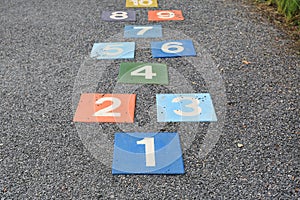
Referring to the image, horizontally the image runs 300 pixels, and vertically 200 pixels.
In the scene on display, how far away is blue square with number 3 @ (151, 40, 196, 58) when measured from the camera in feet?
8.60

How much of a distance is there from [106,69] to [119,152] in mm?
751

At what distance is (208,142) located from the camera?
191 cm

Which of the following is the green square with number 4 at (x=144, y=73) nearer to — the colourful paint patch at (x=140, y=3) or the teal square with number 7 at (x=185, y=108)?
the teal square with number 7 at (x=185, y=108)

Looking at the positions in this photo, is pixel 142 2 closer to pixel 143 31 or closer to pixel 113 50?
pixel 143 31

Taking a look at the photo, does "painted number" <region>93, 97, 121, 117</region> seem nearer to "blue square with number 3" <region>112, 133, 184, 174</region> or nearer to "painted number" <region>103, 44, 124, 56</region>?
"blue square with number 3" <region>112, 133, 184, 174</region>

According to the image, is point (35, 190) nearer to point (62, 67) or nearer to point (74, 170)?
point (74, 170)

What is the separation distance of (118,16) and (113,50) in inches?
23.8

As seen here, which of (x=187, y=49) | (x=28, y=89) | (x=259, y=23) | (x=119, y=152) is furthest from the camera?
(x=259, y=23)

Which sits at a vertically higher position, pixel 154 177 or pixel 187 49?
pixel 187 49

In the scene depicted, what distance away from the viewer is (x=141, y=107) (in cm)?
214

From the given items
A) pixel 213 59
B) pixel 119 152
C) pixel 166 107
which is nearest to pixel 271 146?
pixel 166 107

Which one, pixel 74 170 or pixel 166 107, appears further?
pixel 166 107

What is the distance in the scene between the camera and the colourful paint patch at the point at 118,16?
3131 mm

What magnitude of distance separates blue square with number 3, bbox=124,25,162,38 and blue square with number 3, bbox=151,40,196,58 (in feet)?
0.46
